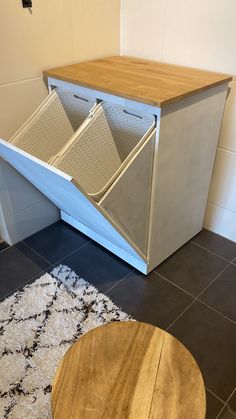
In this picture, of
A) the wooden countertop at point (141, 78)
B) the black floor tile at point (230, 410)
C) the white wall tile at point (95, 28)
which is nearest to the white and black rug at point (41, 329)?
the black floor tile at point (230, 410)

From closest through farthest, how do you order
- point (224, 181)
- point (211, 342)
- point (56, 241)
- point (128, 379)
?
1. point (128, 379)
2. point (211, 342)
3. point (224, 181)
4. point (56, 241)

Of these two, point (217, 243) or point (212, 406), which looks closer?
point (212, 406)

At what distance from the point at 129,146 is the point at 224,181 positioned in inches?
24.0

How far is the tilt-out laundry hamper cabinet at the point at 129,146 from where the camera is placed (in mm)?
1312

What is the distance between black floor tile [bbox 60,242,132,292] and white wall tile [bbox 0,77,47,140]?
0.71 metres

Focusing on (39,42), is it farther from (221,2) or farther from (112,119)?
(221,2)

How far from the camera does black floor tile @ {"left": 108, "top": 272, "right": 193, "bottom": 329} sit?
156cm

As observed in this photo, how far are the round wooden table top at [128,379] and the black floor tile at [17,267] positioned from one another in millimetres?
785

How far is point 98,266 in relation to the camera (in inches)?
71.4

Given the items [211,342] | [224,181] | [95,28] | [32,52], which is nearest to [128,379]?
[211,342]

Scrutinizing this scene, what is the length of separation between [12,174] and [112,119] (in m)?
0.60

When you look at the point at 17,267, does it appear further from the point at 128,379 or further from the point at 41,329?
the point at 128,379

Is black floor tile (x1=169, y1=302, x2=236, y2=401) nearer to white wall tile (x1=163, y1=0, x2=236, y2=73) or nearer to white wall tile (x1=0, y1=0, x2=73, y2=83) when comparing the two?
white wall tile (x1=163, y1=0, x2=236, y2=73)

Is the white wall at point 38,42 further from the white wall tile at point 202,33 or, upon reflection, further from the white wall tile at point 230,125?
the white wall tile at point 230,125
